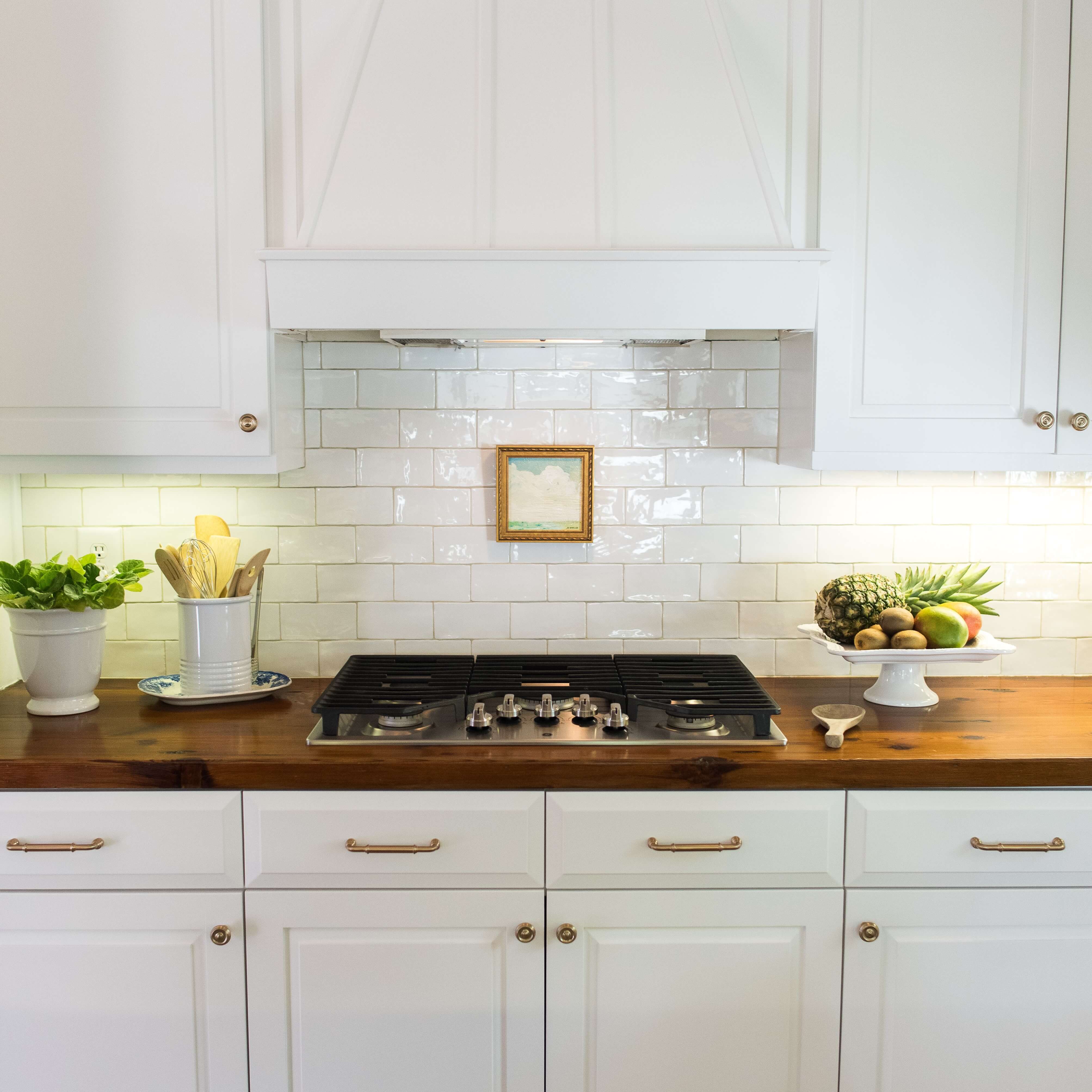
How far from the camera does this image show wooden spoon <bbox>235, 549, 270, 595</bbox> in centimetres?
204

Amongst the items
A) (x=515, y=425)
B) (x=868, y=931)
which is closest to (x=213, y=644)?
(x=515, y=425)

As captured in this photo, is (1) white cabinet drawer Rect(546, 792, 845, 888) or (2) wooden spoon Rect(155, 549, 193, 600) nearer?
(1) white cabinet drawer Rect(546, 792, 845, 888)

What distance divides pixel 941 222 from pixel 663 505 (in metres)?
0.84

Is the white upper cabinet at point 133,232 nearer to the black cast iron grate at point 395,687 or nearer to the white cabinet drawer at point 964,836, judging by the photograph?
the black cast iron grate at point 395,687

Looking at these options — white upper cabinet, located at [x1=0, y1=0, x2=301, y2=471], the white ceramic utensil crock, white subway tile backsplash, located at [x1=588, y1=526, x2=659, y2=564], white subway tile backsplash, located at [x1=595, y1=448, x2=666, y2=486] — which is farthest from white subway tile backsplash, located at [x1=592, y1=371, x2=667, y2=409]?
the white ceramic utensil crock

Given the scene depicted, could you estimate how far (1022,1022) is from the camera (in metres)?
1.75

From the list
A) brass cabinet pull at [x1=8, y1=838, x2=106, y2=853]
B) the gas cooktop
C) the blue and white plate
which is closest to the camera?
brass cabinet pull at [x1=8, y1=838, x2=106, y2=853]

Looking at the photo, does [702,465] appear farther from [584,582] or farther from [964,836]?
[964,836]

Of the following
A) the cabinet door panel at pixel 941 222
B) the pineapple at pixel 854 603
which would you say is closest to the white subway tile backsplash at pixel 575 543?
the pineapple at pixel 854 603

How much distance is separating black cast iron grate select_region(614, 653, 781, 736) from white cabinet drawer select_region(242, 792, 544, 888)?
1.12ft

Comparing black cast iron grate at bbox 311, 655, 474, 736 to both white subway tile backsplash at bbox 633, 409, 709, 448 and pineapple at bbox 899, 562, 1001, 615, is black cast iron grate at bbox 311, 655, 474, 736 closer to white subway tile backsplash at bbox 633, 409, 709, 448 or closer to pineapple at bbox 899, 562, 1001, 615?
white subway tile backsplash at bbox 633, 409, 709, 448

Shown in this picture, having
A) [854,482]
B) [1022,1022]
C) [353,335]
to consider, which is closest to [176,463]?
[353,335]

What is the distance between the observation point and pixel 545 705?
1868mm

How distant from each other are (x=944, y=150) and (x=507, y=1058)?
1940mm
